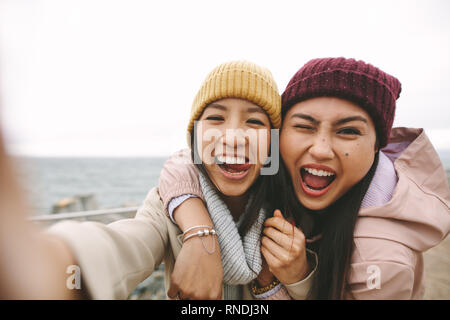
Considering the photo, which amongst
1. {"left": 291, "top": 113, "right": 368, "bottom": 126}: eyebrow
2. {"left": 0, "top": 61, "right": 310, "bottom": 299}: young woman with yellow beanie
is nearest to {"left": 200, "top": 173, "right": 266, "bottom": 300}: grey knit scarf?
{"left": 0, "top": 61, "right": 310, "bottom": 299}: young woman with yellow beanie

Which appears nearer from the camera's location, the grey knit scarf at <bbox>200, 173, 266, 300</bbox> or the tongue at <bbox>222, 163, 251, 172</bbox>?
the grey knit scarf at <bbox>200, 173, 266, 300</bbox>

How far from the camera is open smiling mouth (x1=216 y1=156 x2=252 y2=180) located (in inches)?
54.5

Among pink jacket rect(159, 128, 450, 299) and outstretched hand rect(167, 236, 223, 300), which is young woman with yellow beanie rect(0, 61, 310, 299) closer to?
outstretched hand rect(167, 236, 223, 300)

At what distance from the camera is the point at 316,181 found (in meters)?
1.56

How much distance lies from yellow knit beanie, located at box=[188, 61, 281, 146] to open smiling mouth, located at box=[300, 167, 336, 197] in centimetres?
43

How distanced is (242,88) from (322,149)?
0.67m

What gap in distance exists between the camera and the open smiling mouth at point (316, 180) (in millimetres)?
1462

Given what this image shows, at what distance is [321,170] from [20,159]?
1508 millimetres
